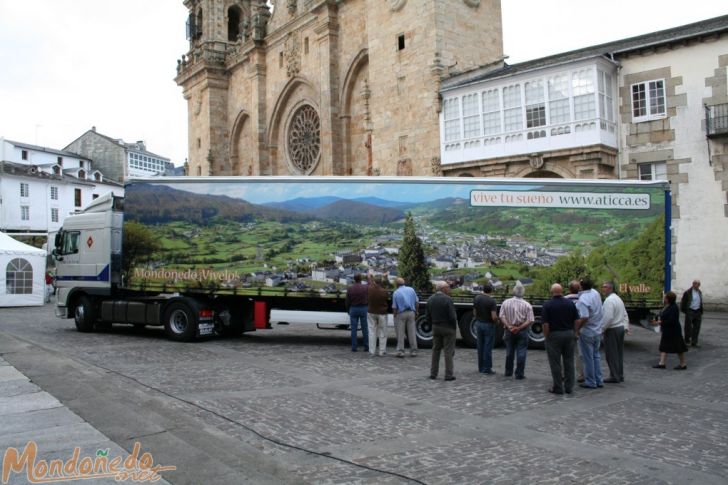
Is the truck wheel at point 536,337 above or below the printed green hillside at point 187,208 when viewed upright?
below

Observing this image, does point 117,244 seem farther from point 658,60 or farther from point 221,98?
point 221,98

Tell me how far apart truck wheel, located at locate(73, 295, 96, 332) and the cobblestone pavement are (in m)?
3.56

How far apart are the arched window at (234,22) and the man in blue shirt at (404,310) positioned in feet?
135

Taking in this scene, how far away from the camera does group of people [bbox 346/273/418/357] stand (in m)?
12.0

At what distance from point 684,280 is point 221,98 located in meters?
34.4

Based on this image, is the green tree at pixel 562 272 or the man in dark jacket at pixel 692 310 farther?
the man in dark jacket at pixel 692 310

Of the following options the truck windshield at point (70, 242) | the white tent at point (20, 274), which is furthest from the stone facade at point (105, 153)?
the truck windshield at point (70, 242)

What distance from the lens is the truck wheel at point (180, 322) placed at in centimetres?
1416

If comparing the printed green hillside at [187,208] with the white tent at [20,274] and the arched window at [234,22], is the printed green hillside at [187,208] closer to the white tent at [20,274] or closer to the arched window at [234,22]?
the white tent at [20,274]

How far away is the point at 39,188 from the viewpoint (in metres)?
51.6

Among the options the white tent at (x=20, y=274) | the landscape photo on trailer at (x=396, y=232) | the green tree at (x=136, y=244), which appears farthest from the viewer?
the white tent at (x=20, y=274)

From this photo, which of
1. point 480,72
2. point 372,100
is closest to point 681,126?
point 480,72

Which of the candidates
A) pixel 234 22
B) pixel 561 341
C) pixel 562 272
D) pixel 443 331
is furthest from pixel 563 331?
pixel 234 22

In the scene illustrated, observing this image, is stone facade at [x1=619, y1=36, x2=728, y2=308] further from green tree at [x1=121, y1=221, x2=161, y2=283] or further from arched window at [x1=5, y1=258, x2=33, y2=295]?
arched window at [x1=5, y1=258, x2=33, y2=295]
